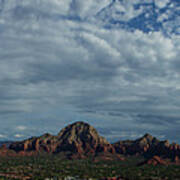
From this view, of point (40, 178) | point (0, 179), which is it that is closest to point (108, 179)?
point (40, 178)

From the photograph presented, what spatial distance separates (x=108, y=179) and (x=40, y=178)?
50.1 meters

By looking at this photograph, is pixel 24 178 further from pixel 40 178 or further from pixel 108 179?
pixel 108 179

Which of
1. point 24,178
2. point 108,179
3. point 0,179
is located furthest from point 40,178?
point 108,179

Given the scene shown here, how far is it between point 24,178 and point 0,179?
62.7ft

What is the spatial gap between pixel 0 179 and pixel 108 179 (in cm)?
7660

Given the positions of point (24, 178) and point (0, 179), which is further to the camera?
point (24, 178)

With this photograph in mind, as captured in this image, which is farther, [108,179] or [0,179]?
[108,179]

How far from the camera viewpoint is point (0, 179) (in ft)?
604

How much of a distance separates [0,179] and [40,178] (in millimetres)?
28624

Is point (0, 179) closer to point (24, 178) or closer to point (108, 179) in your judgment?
point (24, 178)

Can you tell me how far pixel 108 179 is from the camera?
200 meters

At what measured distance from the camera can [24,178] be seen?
197375mm

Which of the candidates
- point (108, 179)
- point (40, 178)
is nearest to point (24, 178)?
point (40, 178)

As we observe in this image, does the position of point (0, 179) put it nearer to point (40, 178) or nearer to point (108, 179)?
point (40, 178)
